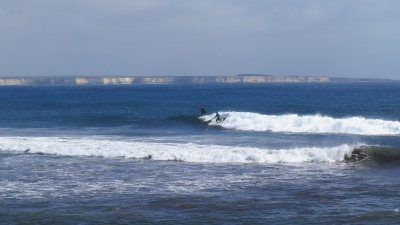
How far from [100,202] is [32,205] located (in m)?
1.76

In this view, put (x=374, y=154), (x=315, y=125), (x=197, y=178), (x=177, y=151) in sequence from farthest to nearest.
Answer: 1. (x=315, y=125)
2. (x=177, y=151)
3. (x=374, y=154)
4. (x=197, y=178)

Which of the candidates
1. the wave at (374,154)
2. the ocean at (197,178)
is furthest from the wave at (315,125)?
the wave at (374,154)

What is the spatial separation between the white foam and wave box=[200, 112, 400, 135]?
438 inches

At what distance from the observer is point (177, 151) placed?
24.3m

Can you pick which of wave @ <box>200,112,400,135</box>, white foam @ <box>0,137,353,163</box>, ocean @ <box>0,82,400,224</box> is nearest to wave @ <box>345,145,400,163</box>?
ocean @ <box>0,82,400,224</box>

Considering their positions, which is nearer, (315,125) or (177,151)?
(177,151)

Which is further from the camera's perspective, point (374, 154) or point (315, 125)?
point (315, 125)

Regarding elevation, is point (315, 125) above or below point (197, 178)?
above

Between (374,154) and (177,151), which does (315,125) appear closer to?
(374,154)

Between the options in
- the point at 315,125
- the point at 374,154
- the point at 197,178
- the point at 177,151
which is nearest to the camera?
the point at 197,178

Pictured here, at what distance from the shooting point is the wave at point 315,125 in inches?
1398

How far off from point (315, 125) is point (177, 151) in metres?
15.1

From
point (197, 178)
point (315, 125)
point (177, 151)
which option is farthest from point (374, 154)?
point (315, 125)

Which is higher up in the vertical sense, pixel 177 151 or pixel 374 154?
pixel 177 151
